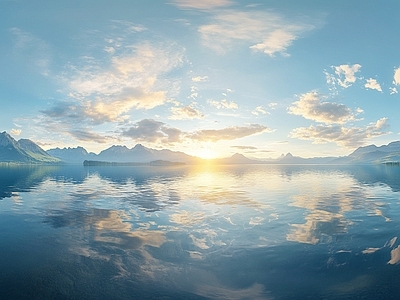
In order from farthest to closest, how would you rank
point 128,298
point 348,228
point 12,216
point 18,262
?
point 12,216
point 348,228
point 18,262
point 128,298

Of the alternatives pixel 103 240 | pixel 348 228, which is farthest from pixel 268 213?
pixel 103 240

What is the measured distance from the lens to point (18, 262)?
78.5ft

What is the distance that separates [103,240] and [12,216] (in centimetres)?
2324

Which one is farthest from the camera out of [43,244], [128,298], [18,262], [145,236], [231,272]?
[145,236]

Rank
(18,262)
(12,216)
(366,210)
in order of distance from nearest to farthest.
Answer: (18,262) → (12,216) → (366,210)

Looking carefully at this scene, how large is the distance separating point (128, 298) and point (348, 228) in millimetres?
29680

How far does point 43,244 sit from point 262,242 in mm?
24705

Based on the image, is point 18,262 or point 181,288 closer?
point 181,288

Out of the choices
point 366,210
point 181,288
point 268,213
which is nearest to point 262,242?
point 181,288

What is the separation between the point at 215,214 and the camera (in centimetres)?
4384

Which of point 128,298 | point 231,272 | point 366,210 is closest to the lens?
point 128,298

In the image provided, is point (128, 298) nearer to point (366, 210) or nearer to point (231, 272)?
point (231, 272)

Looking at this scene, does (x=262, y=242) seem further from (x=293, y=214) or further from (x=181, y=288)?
(x=293, y=214)

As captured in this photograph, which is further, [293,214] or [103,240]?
[293,214]
